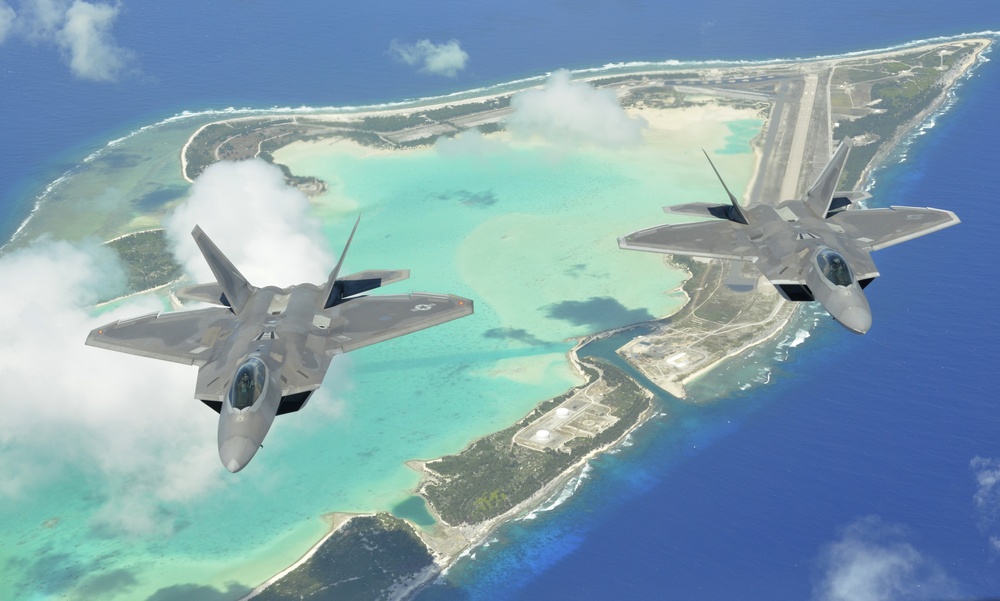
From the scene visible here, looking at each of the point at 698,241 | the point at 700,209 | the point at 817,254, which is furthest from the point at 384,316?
the point at 817,254

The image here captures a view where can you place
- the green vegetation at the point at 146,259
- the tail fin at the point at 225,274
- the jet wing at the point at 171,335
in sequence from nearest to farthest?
the jet wing at the point at 171,335, the tail fin at the point at 225,274, the green vegetation at the point at 146,259

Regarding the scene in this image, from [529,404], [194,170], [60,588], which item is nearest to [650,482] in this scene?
[529,404]

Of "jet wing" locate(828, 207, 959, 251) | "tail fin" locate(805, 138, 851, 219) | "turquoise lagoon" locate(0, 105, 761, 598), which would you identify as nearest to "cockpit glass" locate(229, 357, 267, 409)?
"turquoise lagoon" locate(0, 105, 761, 598)

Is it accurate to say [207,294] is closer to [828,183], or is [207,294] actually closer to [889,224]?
[828,183]

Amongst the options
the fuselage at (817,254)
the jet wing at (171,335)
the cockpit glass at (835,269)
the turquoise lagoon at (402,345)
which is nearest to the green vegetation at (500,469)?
the turquoise lagoon at (402,345)

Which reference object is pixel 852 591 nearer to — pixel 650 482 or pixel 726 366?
pixel 650 482

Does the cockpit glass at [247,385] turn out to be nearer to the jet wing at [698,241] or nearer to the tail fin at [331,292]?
the tail fin at [331,292]
